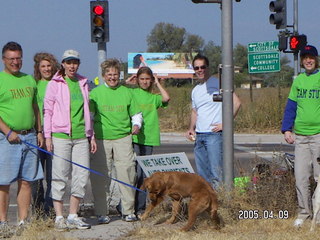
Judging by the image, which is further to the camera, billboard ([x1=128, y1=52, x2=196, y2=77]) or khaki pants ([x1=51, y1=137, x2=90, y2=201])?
billboard ([x1=128, y1=52, x2=196, y2=77])

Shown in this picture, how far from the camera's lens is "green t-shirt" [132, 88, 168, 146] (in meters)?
8.32

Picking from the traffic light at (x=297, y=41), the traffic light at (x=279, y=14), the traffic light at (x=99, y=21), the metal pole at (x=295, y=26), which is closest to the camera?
the traffic light at (x=99, y=21)

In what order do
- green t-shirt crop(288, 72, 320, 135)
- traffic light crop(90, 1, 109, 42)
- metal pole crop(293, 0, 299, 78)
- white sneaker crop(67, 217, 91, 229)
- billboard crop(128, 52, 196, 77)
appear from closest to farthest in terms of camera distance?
green t-shirt crop(288, 72, 320, 135), white sneaker crop(67, 217, 91, 229), traffic light crop(90, 1, 109, 42), metal pole crop(293, 0, 299, 78), billboard crop(128, 52, 196, 77)

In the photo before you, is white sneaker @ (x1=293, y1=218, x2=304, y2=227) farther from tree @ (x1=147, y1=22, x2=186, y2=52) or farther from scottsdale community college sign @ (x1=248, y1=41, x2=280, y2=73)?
tree @ (x1=147, y1=22, x2=186, y2=52)

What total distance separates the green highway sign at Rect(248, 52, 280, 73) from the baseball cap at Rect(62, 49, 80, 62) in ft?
47.5

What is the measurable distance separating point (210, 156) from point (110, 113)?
1436mm

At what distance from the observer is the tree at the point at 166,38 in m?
85.9

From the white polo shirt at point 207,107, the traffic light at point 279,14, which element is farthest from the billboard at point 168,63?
the white polo shirt at point 207,107

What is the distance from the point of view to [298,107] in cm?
757

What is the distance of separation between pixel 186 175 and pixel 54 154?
1.49m

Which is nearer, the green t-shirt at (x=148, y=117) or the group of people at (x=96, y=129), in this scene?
A: the group of people at (x=96, y=129)

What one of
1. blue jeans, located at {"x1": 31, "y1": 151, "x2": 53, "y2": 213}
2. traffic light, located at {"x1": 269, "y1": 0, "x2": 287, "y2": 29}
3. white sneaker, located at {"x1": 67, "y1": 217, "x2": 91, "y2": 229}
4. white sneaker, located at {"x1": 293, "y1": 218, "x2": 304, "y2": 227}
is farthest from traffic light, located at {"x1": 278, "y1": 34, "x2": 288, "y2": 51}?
white sneaker, located at {"x1": 67, "y1": 217, "x2": 91, "y2": 229}

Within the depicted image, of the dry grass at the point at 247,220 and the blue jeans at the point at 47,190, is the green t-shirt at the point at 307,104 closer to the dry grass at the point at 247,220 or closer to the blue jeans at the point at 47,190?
the dry grass at the point at 247,220

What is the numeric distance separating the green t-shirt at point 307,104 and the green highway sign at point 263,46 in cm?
1405
